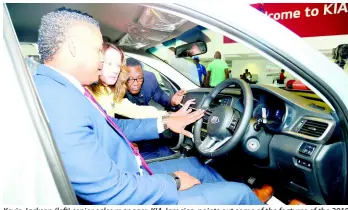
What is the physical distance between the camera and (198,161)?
1235mm

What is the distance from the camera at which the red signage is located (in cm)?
89

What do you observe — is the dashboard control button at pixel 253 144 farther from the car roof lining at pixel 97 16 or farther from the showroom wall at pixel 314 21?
the car roof lining at pixel 97 16

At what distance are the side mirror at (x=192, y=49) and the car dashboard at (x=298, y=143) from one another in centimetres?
36

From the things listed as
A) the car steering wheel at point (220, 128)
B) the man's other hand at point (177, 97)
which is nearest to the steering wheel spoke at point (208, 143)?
the car steering wheel at point (220, 128)

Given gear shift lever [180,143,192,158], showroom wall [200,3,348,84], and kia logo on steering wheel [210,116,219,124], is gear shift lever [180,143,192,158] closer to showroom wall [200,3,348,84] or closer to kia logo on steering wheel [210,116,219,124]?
kia logo on steering wheel [210,116,219,124]

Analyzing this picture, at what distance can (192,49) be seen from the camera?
1.38 meters

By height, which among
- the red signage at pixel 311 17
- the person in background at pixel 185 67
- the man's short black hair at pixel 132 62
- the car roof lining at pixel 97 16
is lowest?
the person in background at pixel 185 67

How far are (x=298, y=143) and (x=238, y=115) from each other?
0.26 metres

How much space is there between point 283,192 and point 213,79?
2.51 ft

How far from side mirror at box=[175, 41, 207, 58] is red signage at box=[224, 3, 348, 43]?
14.5 inches

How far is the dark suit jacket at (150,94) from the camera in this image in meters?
1.78

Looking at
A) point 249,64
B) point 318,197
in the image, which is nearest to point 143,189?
point 318,197

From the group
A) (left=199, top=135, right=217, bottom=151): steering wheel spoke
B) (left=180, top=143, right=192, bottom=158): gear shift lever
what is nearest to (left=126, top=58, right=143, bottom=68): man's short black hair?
(left=180, top=143, right=192, bottom=158): gear shift lever

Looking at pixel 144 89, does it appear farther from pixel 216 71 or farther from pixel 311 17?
pixel 311 17
